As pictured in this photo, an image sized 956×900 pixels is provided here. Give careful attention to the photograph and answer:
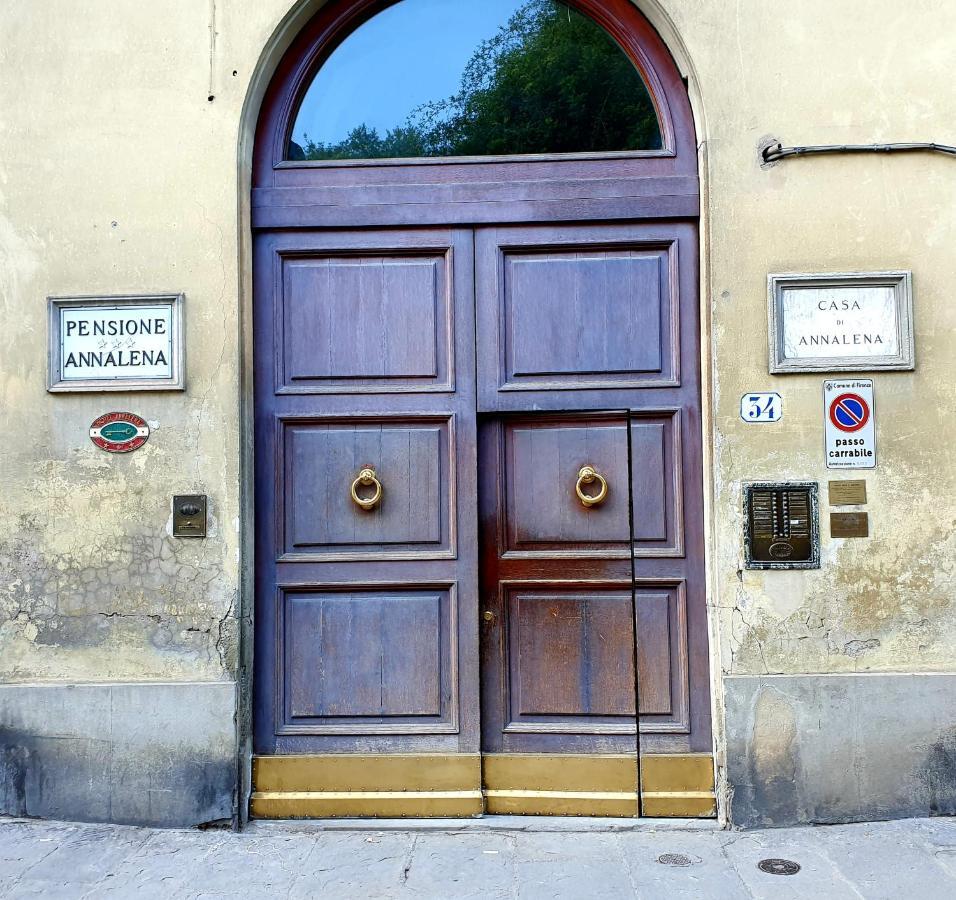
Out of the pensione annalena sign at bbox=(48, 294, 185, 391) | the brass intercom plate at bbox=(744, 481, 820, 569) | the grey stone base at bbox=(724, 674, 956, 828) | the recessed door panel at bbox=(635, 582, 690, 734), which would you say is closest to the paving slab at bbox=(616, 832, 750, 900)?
the grey stone base at bbox=(724, 674, 956, 828)

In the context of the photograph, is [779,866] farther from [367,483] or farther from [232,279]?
[232,279]

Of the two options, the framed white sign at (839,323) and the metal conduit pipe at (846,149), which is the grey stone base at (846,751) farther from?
the metal conduit pipe at (846,149)

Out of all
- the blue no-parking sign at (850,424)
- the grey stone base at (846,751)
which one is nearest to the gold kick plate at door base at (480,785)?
the grey stone base at (846,751)

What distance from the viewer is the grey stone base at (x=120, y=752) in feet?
14.0

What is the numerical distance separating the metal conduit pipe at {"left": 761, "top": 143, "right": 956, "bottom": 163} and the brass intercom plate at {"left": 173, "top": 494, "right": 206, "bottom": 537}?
3.19 m

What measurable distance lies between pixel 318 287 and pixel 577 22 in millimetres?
1922

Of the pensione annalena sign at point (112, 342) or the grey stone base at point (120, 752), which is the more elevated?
the pensione annalena sign at point (112, 342)

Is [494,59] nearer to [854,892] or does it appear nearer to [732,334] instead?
[732,334]

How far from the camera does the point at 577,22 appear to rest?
184 inches

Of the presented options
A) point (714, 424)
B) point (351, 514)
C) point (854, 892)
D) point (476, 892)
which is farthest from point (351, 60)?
point (854, 892)

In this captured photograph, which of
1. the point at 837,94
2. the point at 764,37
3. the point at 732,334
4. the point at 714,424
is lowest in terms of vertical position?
the point at 714,424

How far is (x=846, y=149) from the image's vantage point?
4.29 metres

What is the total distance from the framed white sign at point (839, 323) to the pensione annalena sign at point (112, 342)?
9.62 ft

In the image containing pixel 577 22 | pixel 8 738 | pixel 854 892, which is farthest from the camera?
pixel 577 22
